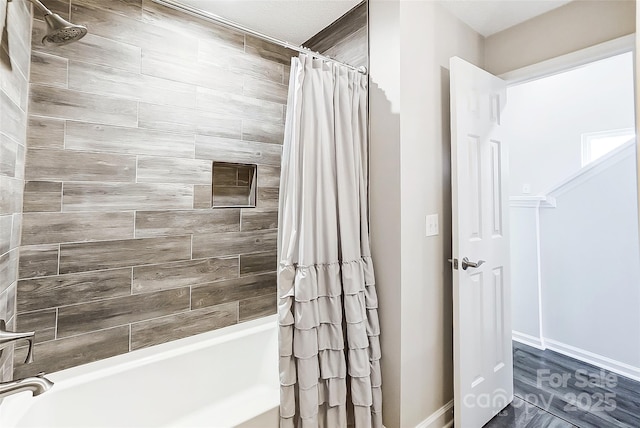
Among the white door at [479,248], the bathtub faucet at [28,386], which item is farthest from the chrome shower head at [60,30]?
the white door at [479,248]

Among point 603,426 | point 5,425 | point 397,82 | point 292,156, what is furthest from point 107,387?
point 603,426

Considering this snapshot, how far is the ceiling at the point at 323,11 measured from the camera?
5.93 ft

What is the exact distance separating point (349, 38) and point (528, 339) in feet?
10.2

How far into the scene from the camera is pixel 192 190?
1969mm

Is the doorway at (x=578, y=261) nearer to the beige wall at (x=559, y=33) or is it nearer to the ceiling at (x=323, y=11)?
A: the beige wall at (x=559, y=33)

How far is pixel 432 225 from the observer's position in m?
1.74

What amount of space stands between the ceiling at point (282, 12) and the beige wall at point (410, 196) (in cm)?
31

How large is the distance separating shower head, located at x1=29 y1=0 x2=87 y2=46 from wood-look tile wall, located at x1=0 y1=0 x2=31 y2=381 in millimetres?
138

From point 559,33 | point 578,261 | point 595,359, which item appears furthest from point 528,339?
point 559,33

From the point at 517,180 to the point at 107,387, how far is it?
14.2 feet

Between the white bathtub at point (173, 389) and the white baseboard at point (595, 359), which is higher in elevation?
the white bathtub at point (173, 389)

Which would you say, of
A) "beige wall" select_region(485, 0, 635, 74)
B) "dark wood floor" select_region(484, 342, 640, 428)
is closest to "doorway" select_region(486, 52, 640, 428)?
"dark wood floor" select_region(484, 342, 640, 428)

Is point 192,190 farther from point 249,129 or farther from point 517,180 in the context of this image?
point 517,180

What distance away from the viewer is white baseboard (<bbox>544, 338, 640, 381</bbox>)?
2.37 meters
